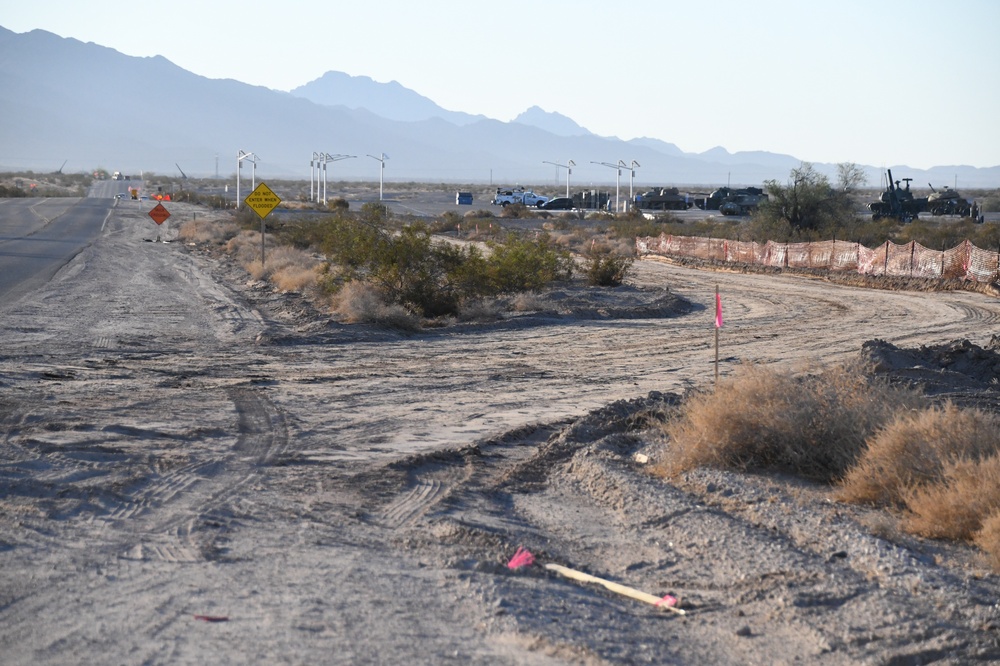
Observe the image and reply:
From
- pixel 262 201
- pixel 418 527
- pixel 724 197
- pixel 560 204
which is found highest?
pixel 724 197

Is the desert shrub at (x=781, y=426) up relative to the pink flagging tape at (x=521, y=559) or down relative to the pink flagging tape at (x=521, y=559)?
up

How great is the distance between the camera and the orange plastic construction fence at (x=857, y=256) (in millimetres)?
30812

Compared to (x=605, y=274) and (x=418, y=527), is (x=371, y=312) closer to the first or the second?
(x=605, y=274)

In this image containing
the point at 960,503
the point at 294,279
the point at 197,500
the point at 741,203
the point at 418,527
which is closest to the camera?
the point at 960,503

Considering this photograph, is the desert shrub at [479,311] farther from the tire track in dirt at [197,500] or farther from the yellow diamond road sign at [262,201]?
the tire track in dirt at [197,500]

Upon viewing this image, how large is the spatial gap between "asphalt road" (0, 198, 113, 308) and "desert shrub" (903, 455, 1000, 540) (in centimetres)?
2048

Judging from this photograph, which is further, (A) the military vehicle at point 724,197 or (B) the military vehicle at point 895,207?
(A) the military vehicle at point 724,197

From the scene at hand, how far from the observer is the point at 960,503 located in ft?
24.0

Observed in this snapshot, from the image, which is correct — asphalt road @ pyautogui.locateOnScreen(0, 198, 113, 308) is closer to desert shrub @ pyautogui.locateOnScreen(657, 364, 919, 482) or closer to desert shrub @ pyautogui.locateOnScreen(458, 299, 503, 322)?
desert shrub @ pyautogui.locateOnScreen(458, 299, 503, 322)

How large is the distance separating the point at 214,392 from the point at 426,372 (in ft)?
10.8

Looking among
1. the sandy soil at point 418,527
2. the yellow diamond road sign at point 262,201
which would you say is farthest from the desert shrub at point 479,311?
the yellow diamond road sign at point 262,201

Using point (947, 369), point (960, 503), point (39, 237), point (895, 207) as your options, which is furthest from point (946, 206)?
point (960, 503)

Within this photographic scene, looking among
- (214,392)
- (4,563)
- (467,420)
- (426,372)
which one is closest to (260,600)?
(4,563)

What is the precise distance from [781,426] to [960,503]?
6.44ft
